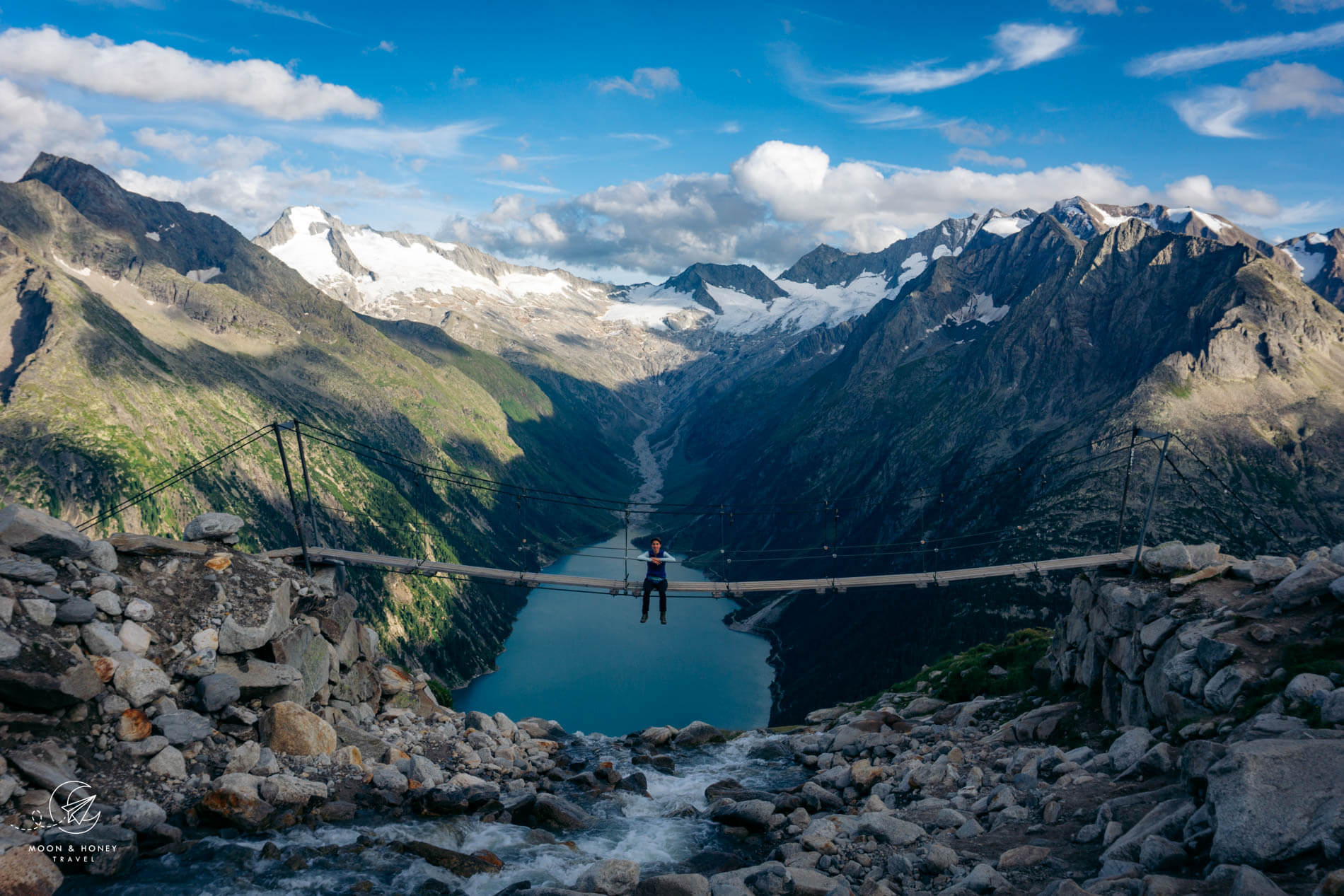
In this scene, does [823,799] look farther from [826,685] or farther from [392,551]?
[392,551]

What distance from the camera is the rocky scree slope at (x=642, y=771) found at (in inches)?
538

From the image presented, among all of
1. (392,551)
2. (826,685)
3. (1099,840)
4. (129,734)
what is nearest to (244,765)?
(129,734)

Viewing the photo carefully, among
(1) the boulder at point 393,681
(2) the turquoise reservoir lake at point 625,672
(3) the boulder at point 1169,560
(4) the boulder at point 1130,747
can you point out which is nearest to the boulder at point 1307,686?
(4) the boulder at point 1130,747

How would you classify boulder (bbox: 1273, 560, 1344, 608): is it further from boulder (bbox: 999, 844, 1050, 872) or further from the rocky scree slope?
boulder (bbox: 999, 844, 1050, 872)

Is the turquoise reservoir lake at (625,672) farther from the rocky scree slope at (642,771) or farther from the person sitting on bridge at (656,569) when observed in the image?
the rocky scree slope at (642,771)

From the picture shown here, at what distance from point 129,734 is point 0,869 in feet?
18.0

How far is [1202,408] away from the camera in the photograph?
141m

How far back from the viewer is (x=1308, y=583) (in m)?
20.1

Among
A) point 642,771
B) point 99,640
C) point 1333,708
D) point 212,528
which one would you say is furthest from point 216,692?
point 1333,708

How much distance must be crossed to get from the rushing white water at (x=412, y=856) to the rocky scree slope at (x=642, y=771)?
0.18 meters

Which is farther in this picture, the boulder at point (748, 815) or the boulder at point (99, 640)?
the boulder at point (748, 815)

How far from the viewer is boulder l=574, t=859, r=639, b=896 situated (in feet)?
55.0

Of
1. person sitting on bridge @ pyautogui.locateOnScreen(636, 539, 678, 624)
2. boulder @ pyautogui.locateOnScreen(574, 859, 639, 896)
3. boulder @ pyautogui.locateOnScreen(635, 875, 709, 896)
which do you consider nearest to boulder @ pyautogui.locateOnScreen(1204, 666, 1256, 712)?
boulder @ pyautogui.locateOnScreen(635, 875, 709, 896)

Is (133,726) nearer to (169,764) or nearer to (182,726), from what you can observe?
(182,726)
